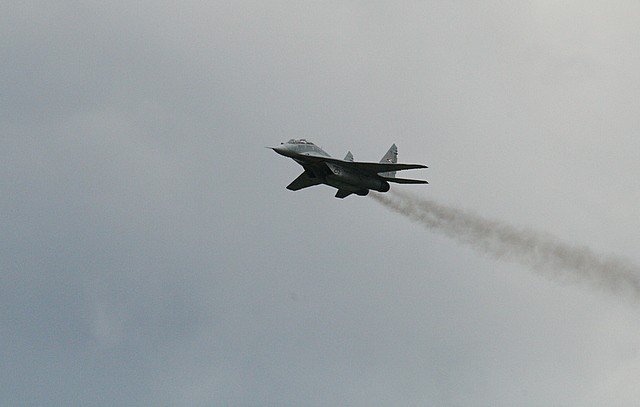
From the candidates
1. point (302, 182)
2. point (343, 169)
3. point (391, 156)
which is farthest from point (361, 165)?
point (391, 156)

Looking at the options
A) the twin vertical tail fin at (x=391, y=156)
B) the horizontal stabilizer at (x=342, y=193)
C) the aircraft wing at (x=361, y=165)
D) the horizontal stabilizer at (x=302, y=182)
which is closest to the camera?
the aircraft wing at (x=361, y=165)

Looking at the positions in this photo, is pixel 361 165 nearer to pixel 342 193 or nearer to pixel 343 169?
pixel 343 169

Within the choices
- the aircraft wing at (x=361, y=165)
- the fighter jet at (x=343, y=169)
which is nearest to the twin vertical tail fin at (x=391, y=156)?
the fighter jet at (x=343, y=169)

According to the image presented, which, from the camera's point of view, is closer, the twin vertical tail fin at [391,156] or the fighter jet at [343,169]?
the fighter jet at [343,169]

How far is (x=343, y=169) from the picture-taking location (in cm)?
8812

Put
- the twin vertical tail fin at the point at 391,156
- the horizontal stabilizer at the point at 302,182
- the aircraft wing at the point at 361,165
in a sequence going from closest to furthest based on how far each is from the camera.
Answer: the aircraft wing at the point at 361,165 < the horizontal stabilizer at the point at 302,182 < the twin vertical tail fin at the point at 391,156

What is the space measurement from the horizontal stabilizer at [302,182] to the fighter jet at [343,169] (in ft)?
9.16

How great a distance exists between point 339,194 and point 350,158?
324 centimetres

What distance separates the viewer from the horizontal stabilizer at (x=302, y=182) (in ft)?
305

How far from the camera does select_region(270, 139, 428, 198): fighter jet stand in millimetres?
87312

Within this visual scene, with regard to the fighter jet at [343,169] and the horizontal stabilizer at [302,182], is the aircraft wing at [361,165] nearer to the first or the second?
the fighter jet at [343,169]

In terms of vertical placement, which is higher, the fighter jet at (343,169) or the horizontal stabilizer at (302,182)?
the horizontal stabilizer at (302,182)

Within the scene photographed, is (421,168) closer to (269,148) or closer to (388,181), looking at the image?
(388,181)

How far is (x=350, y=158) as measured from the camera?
90.3 metres
